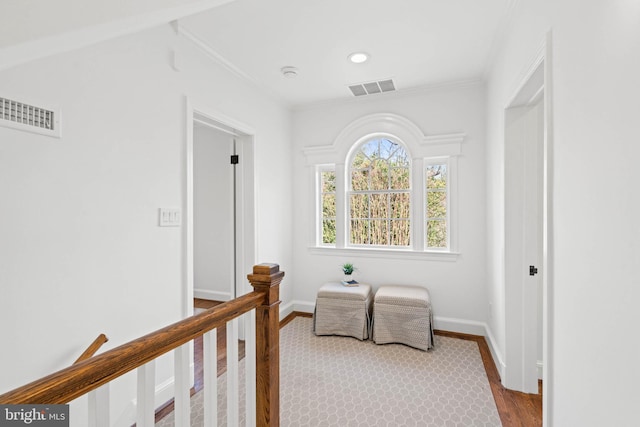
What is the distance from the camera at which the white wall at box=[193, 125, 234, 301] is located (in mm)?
4441

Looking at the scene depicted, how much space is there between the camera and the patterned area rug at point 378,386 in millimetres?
1969

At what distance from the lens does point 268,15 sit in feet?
6.73

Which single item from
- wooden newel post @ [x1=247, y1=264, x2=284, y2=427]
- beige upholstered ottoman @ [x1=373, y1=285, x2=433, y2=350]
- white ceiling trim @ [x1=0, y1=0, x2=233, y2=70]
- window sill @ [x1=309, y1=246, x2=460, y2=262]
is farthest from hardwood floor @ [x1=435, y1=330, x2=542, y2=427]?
white ceiling trim @ [x1=0, y1=0, x2=233, y2=70]

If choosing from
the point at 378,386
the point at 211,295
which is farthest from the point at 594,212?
the point at 211,295

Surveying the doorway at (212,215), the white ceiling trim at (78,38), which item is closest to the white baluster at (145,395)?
the white ceiling trim at (78,38)

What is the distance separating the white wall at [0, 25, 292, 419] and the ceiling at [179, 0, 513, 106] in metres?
0.39

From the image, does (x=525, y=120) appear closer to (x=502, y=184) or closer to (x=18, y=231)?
(x=502, y=184)

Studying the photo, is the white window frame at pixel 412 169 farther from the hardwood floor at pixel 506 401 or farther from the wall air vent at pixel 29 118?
the wall air vent at pixel 29 118

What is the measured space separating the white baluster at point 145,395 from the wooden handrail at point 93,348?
0.96m

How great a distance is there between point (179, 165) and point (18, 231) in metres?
1.00

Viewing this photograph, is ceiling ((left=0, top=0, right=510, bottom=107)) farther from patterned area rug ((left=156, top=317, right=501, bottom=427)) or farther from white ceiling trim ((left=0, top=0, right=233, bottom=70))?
patterned area rug ((left=156, top=317, right=501, bottom=427))

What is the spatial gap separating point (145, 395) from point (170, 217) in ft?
4.75

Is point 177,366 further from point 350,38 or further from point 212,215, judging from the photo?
point 212,215

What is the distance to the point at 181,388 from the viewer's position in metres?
1.01
